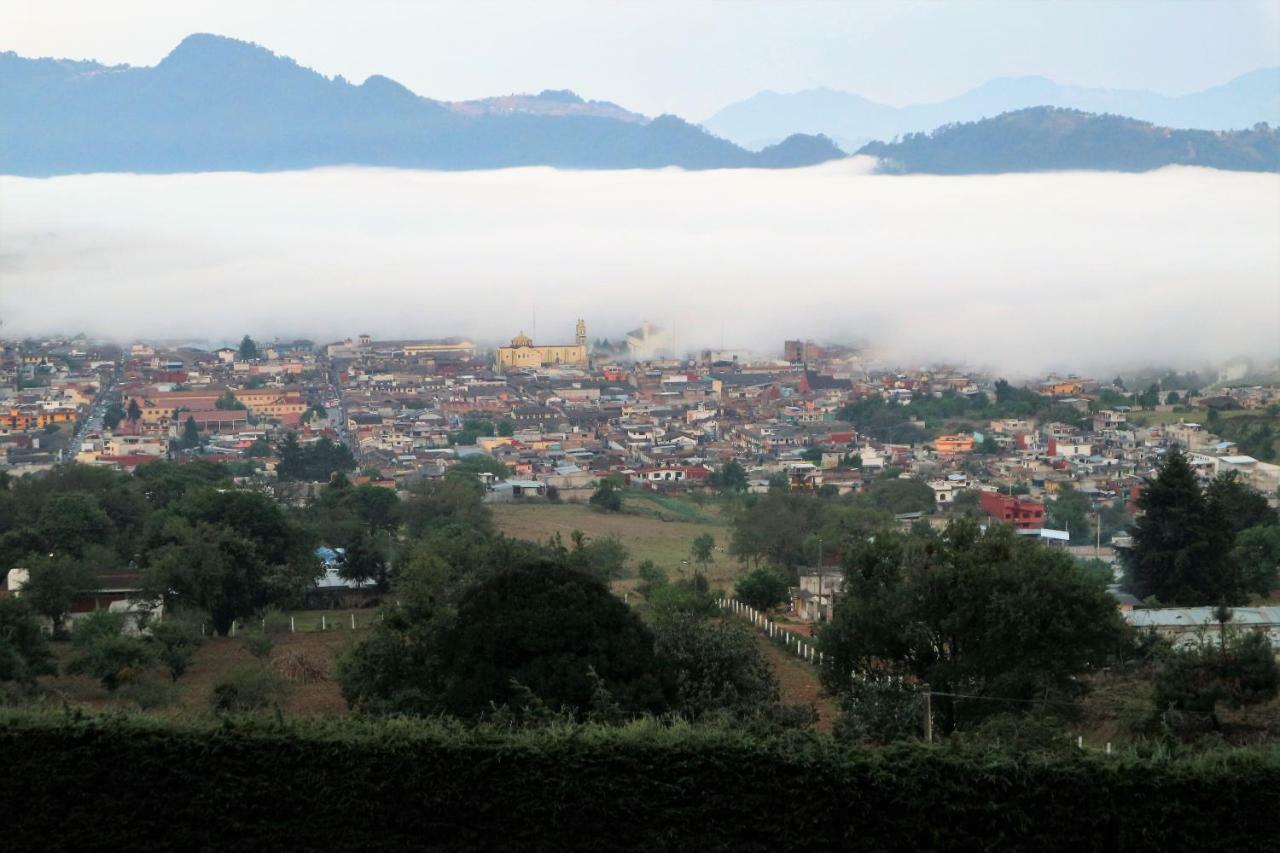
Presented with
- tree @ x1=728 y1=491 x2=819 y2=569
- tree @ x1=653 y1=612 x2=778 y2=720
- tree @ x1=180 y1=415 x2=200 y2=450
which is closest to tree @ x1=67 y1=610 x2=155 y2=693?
tree @ x1=653 y1=612 x2=778 y2=720

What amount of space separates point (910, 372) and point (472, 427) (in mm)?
15819

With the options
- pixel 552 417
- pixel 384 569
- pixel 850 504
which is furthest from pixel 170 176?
pixel 384 569

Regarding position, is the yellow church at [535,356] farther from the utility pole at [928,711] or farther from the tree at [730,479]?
the utility pole at [928,711]

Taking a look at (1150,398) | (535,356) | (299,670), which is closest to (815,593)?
(299,670)

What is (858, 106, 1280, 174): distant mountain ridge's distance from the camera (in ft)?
289

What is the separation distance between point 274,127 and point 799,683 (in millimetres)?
99273

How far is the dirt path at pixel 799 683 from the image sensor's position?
381 inches

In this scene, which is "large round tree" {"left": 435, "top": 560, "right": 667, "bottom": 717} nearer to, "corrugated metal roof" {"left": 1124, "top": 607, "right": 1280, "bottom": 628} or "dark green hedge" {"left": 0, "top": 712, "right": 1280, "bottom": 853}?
"dark green hedge" {"left": 0, "top": 712, "right": 1280, "bottom": 853}

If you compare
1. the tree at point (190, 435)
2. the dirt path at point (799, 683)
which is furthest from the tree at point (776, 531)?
the tree at point (190, 435)

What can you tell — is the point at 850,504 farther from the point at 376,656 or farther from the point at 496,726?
the point at 496,726

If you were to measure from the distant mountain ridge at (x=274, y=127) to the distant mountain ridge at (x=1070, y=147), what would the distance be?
6.82 meters

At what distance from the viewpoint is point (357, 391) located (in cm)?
4647

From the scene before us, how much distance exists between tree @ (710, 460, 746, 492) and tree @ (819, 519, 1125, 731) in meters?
20.5

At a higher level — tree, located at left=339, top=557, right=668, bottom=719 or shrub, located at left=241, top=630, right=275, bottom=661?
tree, located at left=339, top=557, right=668, bottom=719
